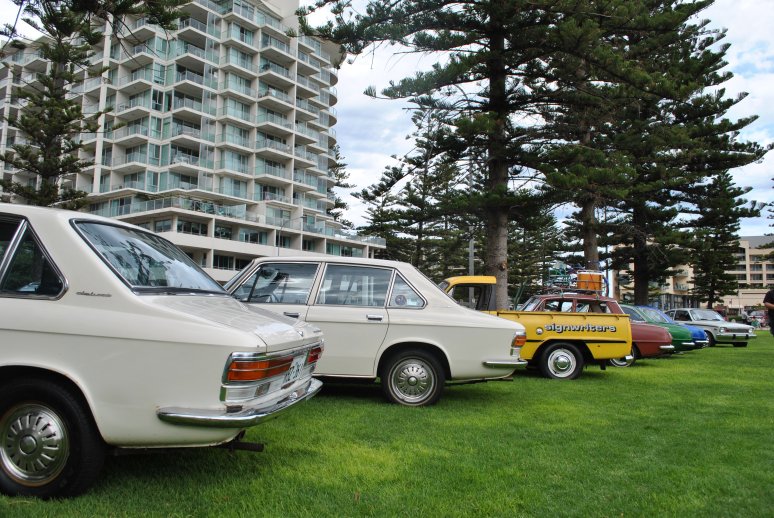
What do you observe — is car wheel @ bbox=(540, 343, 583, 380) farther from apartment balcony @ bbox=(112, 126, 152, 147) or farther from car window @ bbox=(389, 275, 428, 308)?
apartment balcony @ bbox=(112, 126, 152, 147)

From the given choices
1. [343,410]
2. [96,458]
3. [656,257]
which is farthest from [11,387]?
[656,257]

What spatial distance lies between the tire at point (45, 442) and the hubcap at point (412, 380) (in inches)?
147

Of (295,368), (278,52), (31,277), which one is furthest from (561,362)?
(278,52)

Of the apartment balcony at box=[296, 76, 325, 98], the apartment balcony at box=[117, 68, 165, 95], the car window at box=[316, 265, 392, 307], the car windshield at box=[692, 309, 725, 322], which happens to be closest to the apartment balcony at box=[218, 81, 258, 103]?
the apartment balcony at box=[296, 76, 325, 98]

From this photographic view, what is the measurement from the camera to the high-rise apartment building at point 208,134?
54.1 meters

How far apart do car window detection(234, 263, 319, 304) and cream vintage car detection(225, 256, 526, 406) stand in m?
0.01

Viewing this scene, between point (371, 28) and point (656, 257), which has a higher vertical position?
point (371, 28)

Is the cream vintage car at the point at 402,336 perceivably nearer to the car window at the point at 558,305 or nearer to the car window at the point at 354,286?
the car window at the point at 354,286

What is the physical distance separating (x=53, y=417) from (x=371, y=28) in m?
14.0

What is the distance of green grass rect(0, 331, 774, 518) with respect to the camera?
343cm

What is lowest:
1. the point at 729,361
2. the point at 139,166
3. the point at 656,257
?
the point at 729,361

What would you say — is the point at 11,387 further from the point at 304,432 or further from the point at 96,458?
the point at 304,432

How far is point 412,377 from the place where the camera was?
6.56m

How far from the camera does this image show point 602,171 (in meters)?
17.4
